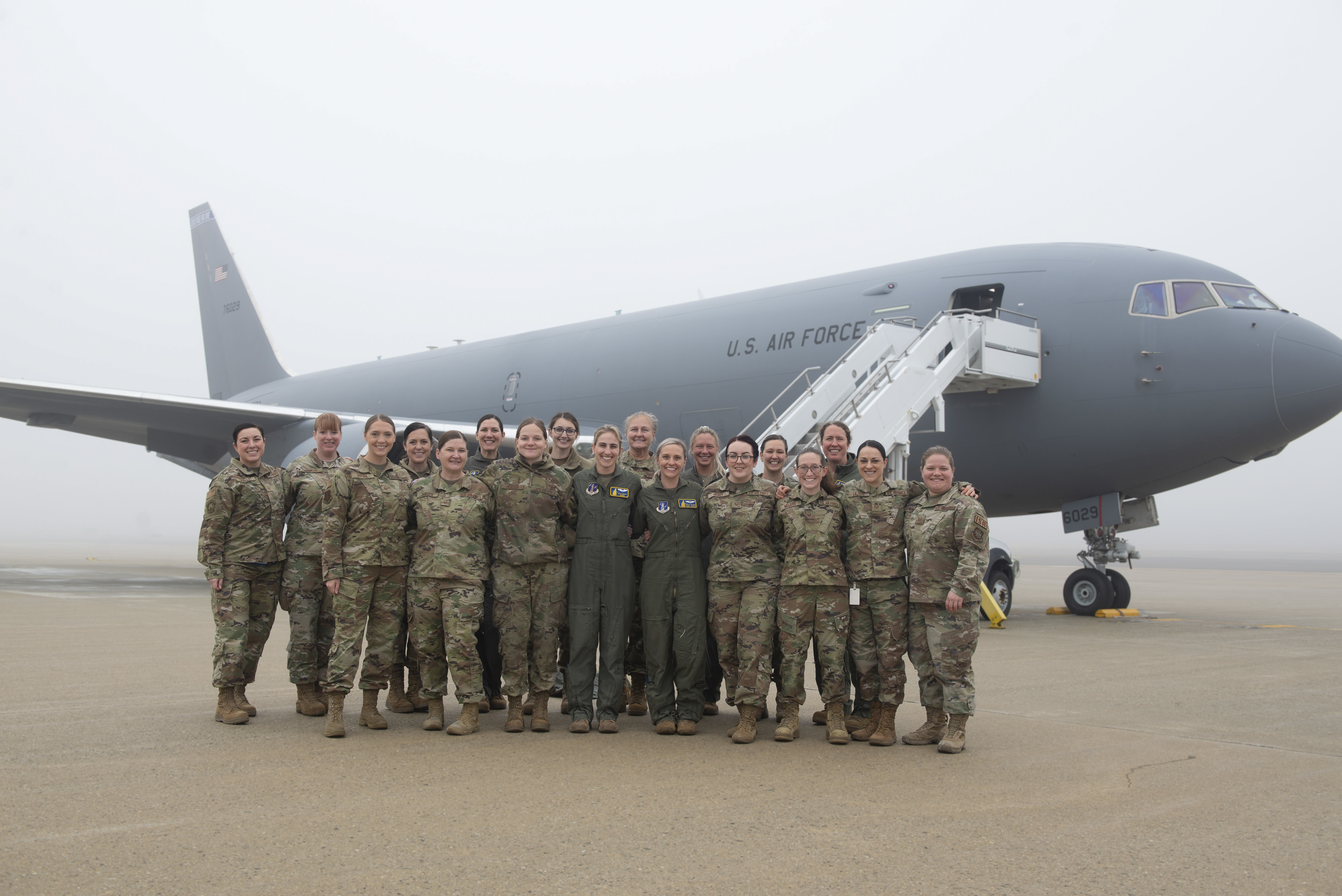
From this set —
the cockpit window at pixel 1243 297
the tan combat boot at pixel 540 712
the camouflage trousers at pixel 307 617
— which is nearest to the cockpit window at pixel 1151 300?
the cockpit window at pixel 1243 297

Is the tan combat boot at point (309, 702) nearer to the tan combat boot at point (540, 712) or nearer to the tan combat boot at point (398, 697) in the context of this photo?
the tan combat boot at point (398, 697)

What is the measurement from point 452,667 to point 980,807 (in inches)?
105

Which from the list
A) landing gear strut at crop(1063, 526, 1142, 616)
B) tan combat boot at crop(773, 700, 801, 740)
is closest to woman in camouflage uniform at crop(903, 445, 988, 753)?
tan combat boot at crop(773, 700, 801, 740)

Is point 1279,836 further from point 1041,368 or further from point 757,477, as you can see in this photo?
point 1041,368

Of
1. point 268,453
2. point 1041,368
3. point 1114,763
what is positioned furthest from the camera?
point 268,453

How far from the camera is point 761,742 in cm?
473

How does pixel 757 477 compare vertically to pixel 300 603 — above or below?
above

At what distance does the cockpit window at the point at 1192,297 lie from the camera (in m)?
9.84

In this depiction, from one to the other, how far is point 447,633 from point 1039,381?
7677 mm

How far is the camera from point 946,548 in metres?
4.74

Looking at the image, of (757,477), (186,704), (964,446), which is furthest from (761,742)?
(964,446)

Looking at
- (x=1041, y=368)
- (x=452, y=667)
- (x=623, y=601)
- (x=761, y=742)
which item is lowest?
(x=761, y=742)

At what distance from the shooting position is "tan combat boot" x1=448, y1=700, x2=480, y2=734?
4.73 m

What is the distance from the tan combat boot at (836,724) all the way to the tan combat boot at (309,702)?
8.91ft
